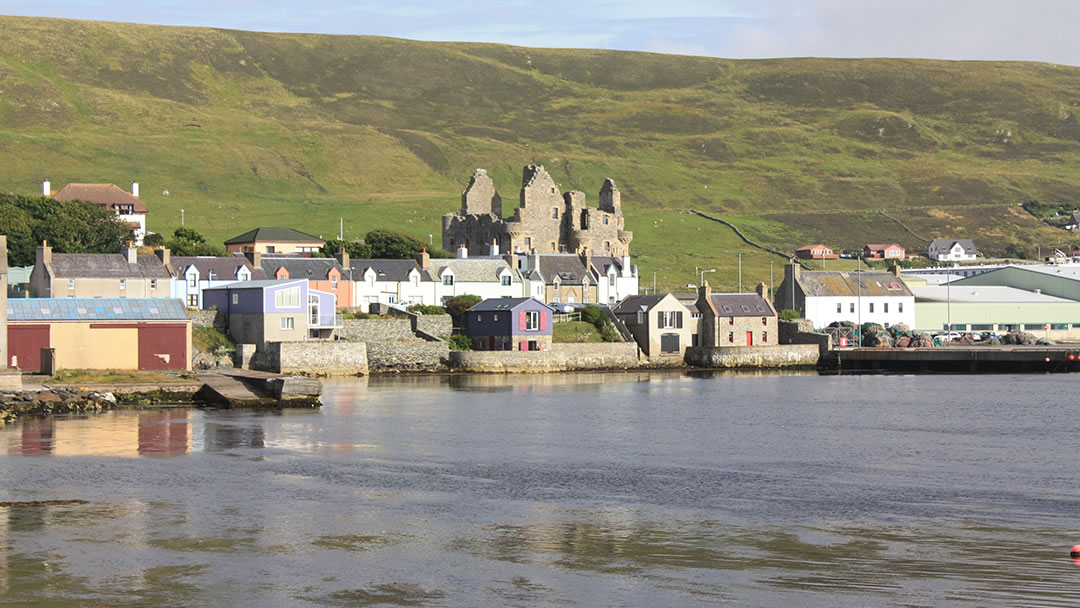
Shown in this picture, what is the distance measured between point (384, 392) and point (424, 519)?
1594 inches

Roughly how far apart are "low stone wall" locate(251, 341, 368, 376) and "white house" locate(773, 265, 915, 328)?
1655 inches

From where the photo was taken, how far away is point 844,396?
75.4 m

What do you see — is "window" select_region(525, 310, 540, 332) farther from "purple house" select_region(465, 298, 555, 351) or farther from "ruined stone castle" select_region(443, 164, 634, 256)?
"ruined stone castle" select_region(443, 164, 634, 256)

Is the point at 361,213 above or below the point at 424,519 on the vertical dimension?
above

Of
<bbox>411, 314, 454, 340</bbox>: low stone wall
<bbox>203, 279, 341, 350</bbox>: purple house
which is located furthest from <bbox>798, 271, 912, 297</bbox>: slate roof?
<bbox>203, 279, 341, 350</bbox>: purple house

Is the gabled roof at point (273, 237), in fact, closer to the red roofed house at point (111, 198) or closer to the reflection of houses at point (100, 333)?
the red roofed house at point (111, 198)

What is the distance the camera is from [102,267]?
91000 millimetres

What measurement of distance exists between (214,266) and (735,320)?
38.5 metres

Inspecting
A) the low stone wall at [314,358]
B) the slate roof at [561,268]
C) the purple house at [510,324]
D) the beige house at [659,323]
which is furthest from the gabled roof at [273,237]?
the low stone wall at [314,358]

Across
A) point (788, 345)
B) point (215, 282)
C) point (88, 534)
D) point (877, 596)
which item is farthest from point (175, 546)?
point (788, 345)

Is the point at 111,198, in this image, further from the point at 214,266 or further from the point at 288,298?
the point at 288,298

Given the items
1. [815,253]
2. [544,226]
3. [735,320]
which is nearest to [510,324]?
[735,320]

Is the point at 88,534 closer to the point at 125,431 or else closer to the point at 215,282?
the point at 125,431

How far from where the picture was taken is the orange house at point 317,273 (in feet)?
326
